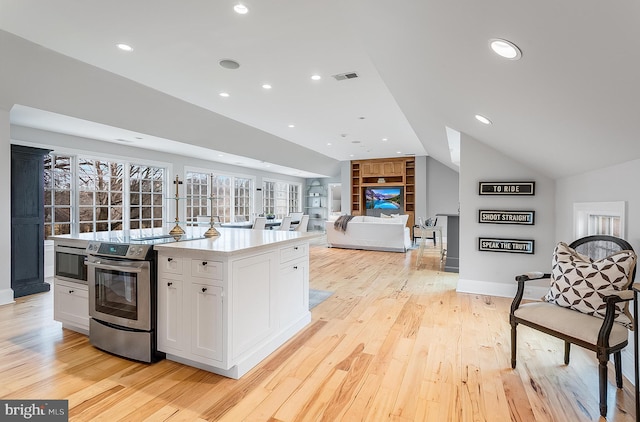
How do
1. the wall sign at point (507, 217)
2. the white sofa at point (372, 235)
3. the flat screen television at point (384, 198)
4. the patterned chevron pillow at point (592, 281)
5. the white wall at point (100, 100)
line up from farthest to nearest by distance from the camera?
1. the flat screen television at point (384, 198)
2. the white sofa at point (372, 235)
3. the wall sign at point (507, 217)
4. the white wall at point (100, 100)
5. the patterned chevron pillow at point (592, 281)

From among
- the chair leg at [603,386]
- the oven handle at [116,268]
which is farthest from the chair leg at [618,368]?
the oven handle at [116,268]

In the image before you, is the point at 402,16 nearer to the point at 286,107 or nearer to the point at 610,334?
the point at 610,334

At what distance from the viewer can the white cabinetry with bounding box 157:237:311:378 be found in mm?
2123

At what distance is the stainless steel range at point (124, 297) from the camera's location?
2.33 meters

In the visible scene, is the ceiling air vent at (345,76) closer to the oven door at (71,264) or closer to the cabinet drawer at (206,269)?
the cabinet drawer at (206,269)

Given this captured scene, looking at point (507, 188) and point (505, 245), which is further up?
point (507, 188)

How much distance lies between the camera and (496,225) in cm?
407

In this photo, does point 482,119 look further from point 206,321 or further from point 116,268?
point 116,268

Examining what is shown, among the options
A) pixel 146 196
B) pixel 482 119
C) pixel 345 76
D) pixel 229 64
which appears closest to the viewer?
pixel 482 119

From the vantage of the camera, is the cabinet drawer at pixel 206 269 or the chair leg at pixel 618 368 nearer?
the chair leg at pixel 618 368

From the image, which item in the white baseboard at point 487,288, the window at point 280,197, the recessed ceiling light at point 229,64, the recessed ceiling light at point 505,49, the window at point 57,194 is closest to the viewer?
the recessed ceiling light at point 505,49

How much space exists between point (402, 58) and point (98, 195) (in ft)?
18.8

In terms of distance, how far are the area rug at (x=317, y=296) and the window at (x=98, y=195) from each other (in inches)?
166

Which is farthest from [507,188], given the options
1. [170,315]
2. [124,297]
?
[124,297]
